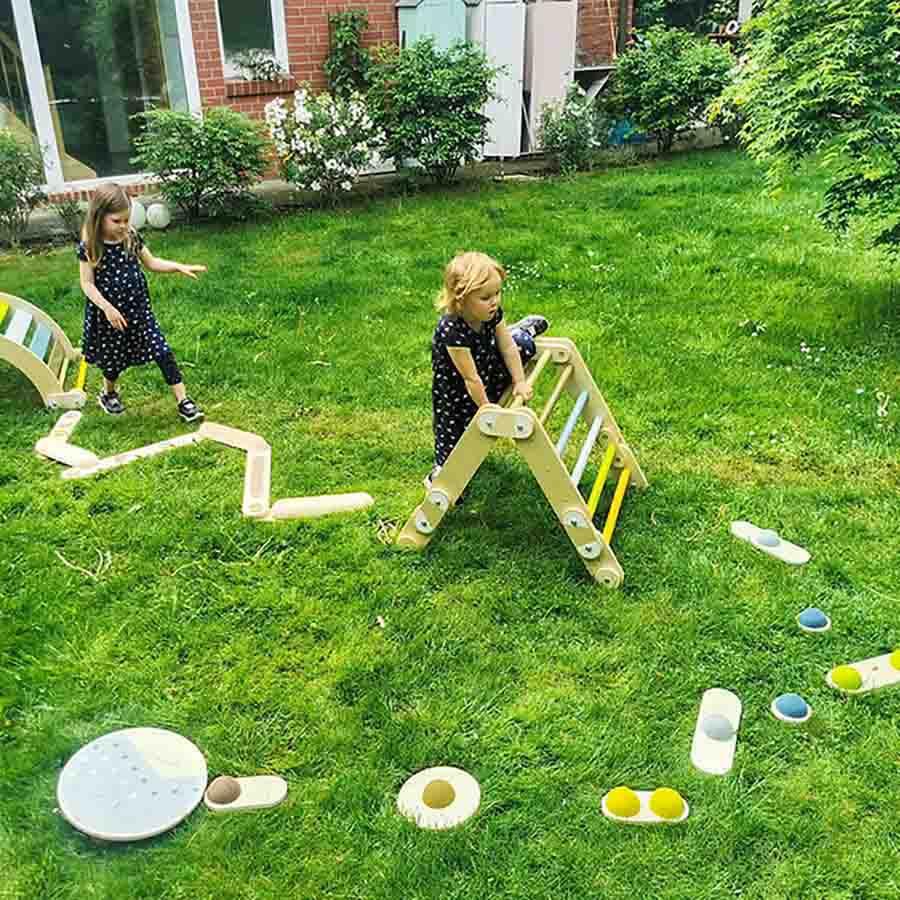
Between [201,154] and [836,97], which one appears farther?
[201,154]

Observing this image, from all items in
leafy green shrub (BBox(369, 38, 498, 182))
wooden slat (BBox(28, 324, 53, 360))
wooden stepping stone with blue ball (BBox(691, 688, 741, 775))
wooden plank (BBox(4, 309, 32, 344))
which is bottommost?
wooden stepping stone with blue ball (BBox(691, 688, 741, 775))

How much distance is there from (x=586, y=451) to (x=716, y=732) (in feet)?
3.84

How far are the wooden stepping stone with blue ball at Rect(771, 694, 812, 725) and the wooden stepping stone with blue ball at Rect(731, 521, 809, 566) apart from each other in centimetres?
79

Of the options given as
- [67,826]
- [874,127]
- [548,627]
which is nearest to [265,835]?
[67,826]

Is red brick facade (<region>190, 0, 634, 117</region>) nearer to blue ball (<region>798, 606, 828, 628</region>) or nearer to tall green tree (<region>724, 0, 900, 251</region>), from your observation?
tall green tree (<region>724, 0, 900, 251</region>)

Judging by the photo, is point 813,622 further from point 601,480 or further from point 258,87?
point 258,87

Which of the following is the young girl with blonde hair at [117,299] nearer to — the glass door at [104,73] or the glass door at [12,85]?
the glass door at [12,85]

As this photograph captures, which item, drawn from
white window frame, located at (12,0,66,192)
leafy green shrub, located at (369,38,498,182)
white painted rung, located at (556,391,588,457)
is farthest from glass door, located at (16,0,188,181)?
white painted rung, located at (556,391,588,457)

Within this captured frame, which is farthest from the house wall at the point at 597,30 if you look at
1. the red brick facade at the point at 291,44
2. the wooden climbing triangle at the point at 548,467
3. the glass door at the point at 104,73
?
the wooden climbing triangle at the point at 548,467

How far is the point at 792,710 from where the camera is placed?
2.75 metres

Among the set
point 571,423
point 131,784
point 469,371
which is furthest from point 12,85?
point 131,784

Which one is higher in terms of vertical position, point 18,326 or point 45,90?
point 45,90

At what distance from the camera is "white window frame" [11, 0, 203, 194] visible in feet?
26.5

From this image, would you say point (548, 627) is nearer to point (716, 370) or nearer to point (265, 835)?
point (265, 835)
